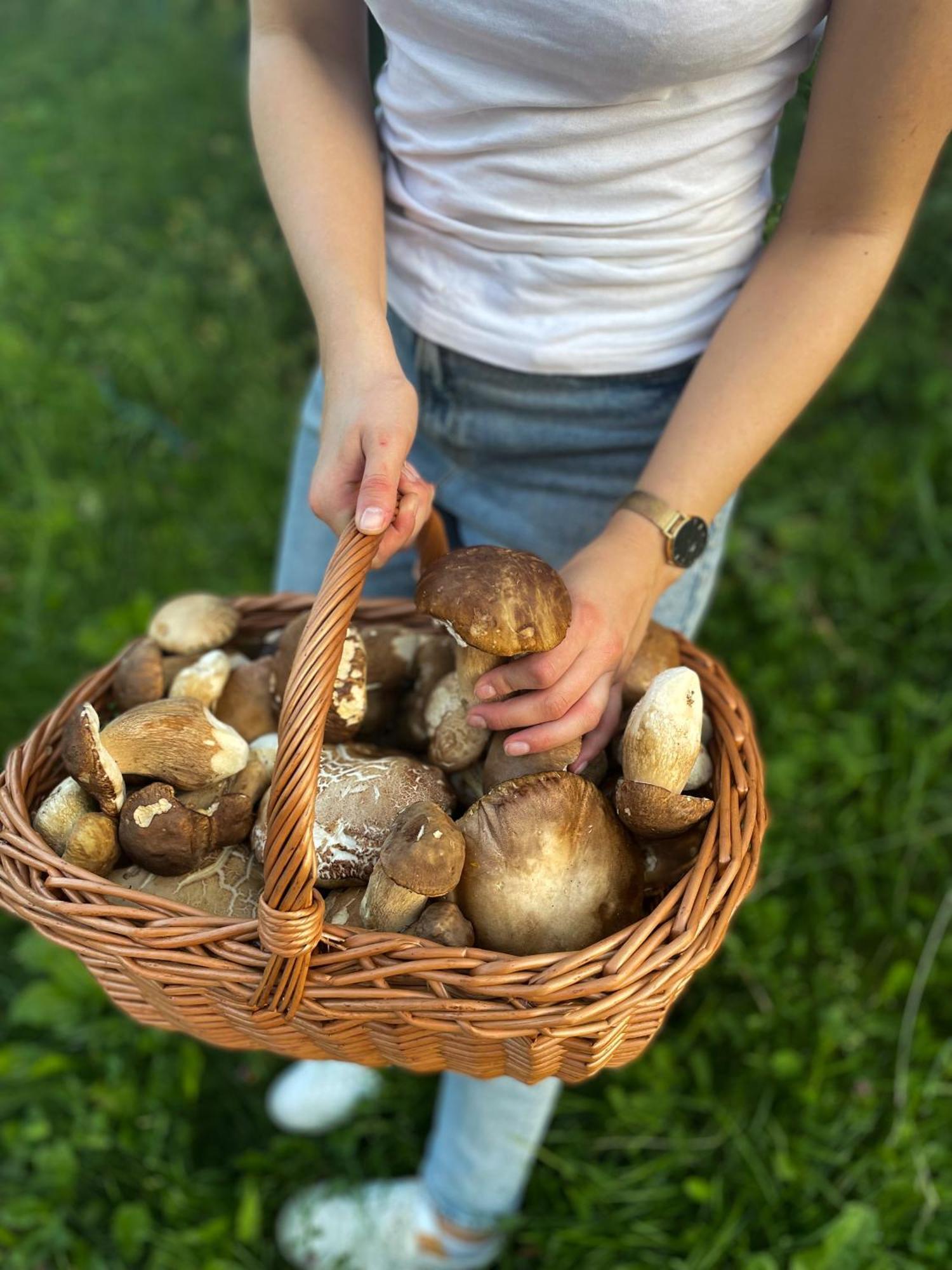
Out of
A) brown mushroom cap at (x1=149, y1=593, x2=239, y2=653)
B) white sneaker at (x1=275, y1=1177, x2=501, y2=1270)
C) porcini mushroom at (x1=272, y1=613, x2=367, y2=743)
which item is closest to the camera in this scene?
porcini mushroom at (x1=272, y1=613, x2=367, y2=743)

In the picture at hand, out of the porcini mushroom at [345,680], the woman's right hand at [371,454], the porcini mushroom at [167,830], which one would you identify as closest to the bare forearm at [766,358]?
the woman's right hand at [371,454]

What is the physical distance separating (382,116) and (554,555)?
690mm

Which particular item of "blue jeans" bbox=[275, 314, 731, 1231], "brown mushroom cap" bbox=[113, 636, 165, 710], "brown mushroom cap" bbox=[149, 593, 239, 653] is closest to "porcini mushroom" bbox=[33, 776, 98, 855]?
"brown mushroom cap" bbox=[113, 636, 165, 710]

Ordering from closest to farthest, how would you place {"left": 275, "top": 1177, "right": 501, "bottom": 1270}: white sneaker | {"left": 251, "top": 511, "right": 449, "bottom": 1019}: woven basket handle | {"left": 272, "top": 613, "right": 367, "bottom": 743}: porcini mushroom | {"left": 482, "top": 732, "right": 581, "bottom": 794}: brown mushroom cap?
{"left": 251, "top": 511, "right": 449, "bottom": 1019}: woven basket handle, {"left": 482, "top": 732, "right": 581, "bottom": 794}: brown mushroom cap, {"left": 272, "top": 613, "right": 367, "bottom": 743}: porcini mushroom, {"left": 275, "top": 1177, "right": 501, "bottom": 1270}: white sneaker

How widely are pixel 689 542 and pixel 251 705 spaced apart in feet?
2.07

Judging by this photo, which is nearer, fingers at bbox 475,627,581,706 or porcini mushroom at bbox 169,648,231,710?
fingers at bbox 475,627,581,706

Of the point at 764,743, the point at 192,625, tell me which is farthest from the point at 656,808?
the point at 764,743

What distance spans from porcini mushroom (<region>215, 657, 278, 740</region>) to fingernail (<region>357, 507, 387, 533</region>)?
364 millimetres

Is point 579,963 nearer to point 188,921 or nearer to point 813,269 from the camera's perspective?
point 188,921

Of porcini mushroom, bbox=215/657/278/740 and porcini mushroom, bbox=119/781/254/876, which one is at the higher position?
porcini mushroom, bbox=119/781/254/876

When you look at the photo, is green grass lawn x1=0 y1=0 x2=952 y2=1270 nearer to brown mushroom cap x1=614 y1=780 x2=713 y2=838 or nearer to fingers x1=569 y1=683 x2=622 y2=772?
fingers x1=569 y1=683 x2=622 y2=772

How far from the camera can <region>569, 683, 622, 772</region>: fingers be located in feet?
4.04

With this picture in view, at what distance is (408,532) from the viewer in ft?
3.82

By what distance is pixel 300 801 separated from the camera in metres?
0.96
